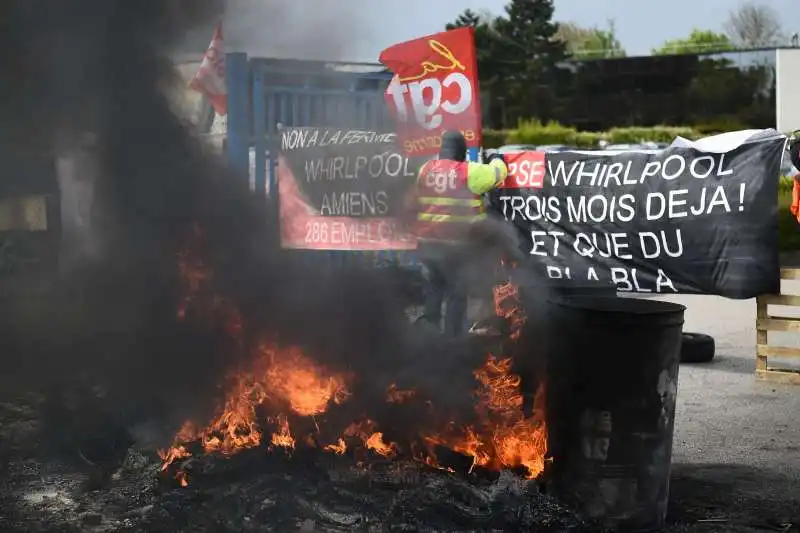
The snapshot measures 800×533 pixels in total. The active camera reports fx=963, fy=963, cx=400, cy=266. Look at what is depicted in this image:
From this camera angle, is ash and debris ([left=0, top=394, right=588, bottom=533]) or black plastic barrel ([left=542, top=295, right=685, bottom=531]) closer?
→ black plastic barrel ([left=542, top=295, right=685, bottom=531])

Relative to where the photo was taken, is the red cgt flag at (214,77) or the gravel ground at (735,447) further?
the red cgt flag at (214,77)

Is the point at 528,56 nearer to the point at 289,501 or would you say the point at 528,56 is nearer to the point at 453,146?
the point at 453,146

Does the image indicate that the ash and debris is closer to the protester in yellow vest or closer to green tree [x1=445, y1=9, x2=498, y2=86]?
the protester in yellow vest

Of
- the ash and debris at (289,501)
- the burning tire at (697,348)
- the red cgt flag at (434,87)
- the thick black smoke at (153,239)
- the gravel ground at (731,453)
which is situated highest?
the red cgt flag at (434,87)

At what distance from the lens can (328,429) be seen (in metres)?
5.21

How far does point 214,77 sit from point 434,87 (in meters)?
2.05

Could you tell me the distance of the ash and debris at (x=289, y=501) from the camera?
459cm

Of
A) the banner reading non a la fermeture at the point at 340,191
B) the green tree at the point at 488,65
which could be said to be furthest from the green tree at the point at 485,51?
the banner reading non a la fermeture at the point at 340,191

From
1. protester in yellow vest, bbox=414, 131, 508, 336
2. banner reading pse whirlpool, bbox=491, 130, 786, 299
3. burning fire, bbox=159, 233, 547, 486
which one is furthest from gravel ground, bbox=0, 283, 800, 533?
protester in yellow vest, bbox=414, 131, 508, 336

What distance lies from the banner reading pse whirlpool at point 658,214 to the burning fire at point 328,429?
9.48 ft

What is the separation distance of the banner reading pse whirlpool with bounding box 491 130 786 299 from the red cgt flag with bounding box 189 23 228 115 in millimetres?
2928

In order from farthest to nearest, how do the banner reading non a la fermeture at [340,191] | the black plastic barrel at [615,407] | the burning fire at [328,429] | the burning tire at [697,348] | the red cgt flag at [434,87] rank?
the banner reading non a la fermeture at [340,191] → the burning tire at [697,348] → the red cgt flag at [434,87] → the burning fire at [328,429] → the black plastic barrel at [615,407]

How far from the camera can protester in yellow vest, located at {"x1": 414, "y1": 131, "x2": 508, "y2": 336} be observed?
25.8 ft

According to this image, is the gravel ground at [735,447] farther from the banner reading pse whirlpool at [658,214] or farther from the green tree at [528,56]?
the green tree at [528,56]
